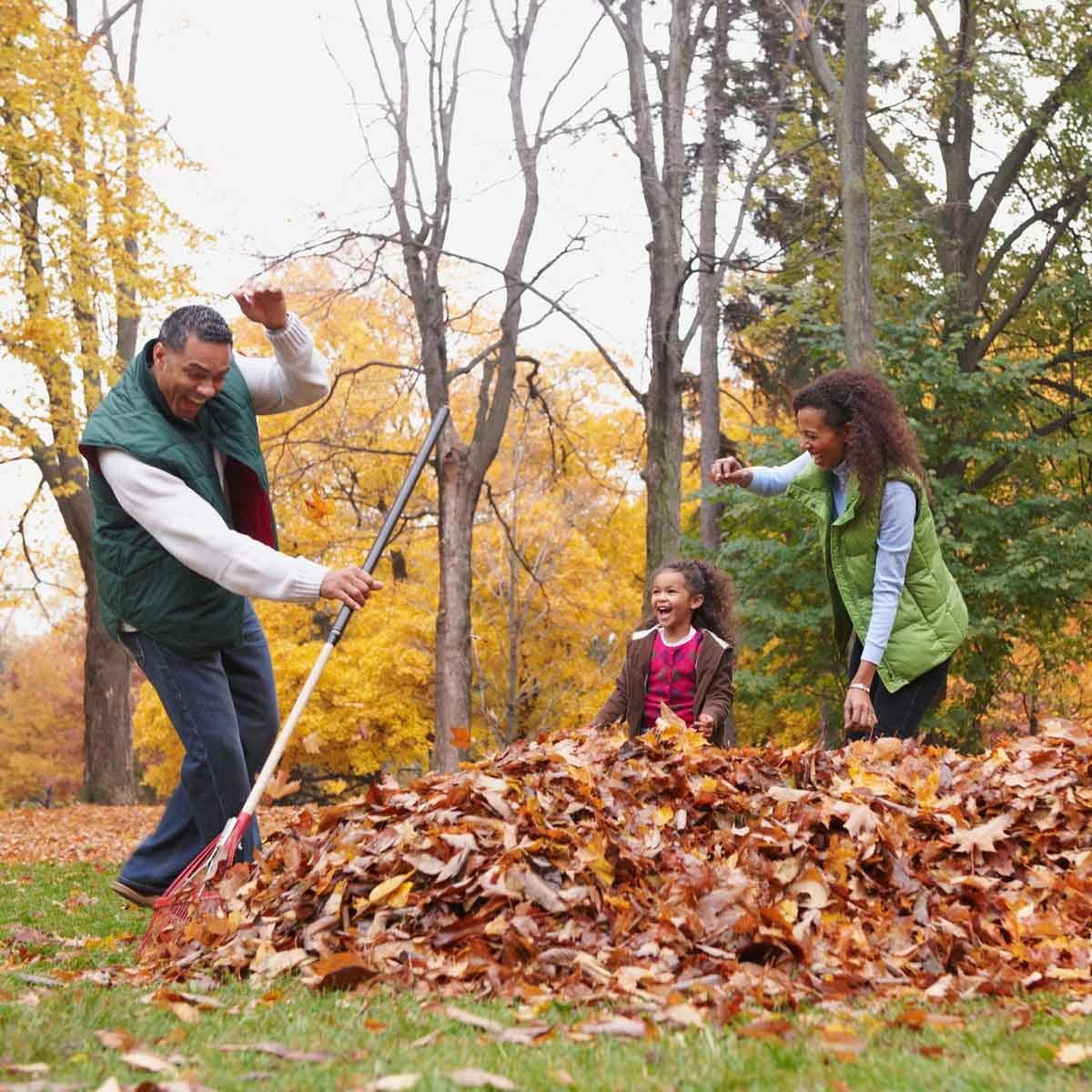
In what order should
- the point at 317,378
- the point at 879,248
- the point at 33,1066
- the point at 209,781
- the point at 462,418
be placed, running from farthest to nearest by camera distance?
the point at 462,418
the point at 879,248
the point at 317,378
the point at 209,781
the point at 33,1066

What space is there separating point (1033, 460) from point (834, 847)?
14.8 metres

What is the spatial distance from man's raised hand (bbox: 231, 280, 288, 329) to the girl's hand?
2.66m

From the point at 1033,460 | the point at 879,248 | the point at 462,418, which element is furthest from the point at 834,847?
the point at 462,418

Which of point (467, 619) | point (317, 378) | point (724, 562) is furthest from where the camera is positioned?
point (724, 562)

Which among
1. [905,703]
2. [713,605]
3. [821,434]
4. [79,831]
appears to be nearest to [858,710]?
[905,703]

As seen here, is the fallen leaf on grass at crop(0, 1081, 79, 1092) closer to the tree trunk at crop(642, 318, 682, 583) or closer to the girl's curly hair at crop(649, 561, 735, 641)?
the girl's curly hair at crop(649, 561, 735, 641)

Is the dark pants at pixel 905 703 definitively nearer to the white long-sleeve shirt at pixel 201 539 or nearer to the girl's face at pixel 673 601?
the girl's face at pixel 673 601

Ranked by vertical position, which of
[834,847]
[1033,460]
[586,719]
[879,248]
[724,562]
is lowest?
[586,719]

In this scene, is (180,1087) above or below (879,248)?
below

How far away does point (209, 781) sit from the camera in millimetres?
5113

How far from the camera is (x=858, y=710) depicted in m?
Result: 5.59

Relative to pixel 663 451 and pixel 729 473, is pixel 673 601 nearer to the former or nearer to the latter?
pixel 729 473

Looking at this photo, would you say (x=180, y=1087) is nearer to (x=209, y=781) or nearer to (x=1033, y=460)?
(x=209, y=781)

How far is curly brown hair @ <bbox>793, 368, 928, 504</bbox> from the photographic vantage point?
18.2 ft
